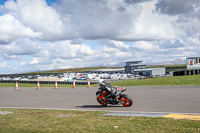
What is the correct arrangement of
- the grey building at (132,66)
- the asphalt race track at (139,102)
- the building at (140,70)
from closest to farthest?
the asphalt race track at (139,102), the building at (140,70), the grey building at (132,66)

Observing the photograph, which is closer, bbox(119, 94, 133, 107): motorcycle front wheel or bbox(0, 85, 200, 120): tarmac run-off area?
bbox(0, 85, 200, 120): tarmac run-off area


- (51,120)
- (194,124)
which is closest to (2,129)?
(51,120)

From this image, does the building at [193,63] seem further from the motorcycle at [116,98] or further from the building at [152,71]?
the building at [152,71]

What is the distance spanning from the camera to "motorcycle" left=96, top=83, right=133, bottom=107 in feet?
40.0

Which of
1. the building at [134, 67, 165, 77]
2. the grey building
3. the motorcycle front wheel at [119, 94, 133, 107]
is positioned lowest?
the motorcycle front wheel at [119, 94, 133, 107]

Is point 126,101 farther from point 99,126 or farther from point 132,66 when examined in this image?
point 132,66

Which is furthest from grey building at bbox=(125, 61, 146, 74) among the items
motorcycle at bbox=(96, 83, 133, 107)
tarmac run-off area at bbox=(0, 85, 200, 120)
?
motorcycle at bbox=(96, 83, 133, 107)

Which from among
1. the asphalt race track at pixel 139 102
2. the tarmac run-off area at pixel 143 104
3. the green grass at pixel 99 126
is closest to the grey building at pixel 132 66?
the asphalt race track at pixel 139 102

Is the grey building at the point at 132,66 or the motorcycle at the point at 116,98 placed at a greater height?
the grey building at the point at 132,66

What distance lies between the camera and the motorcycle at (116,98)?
12188 mm

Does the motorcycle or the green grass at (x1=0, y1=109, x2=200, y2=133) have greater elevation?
the motorcycle

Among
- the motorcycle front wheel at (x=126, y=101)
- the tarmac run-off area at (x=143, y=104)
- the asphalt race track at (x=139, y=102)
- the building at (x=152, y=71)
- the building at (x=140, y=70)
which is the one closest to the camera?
the tarmac run-off area at (x=143, y=104)

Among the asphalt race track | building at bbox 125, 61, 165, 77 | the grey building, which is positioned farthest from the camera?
the grey building

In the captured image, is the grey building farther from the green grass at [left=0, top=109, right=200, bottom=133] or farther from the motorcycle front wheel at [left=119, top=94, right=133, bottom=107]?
the green grass at [left=0, top=109, right=200, bottom=133]
